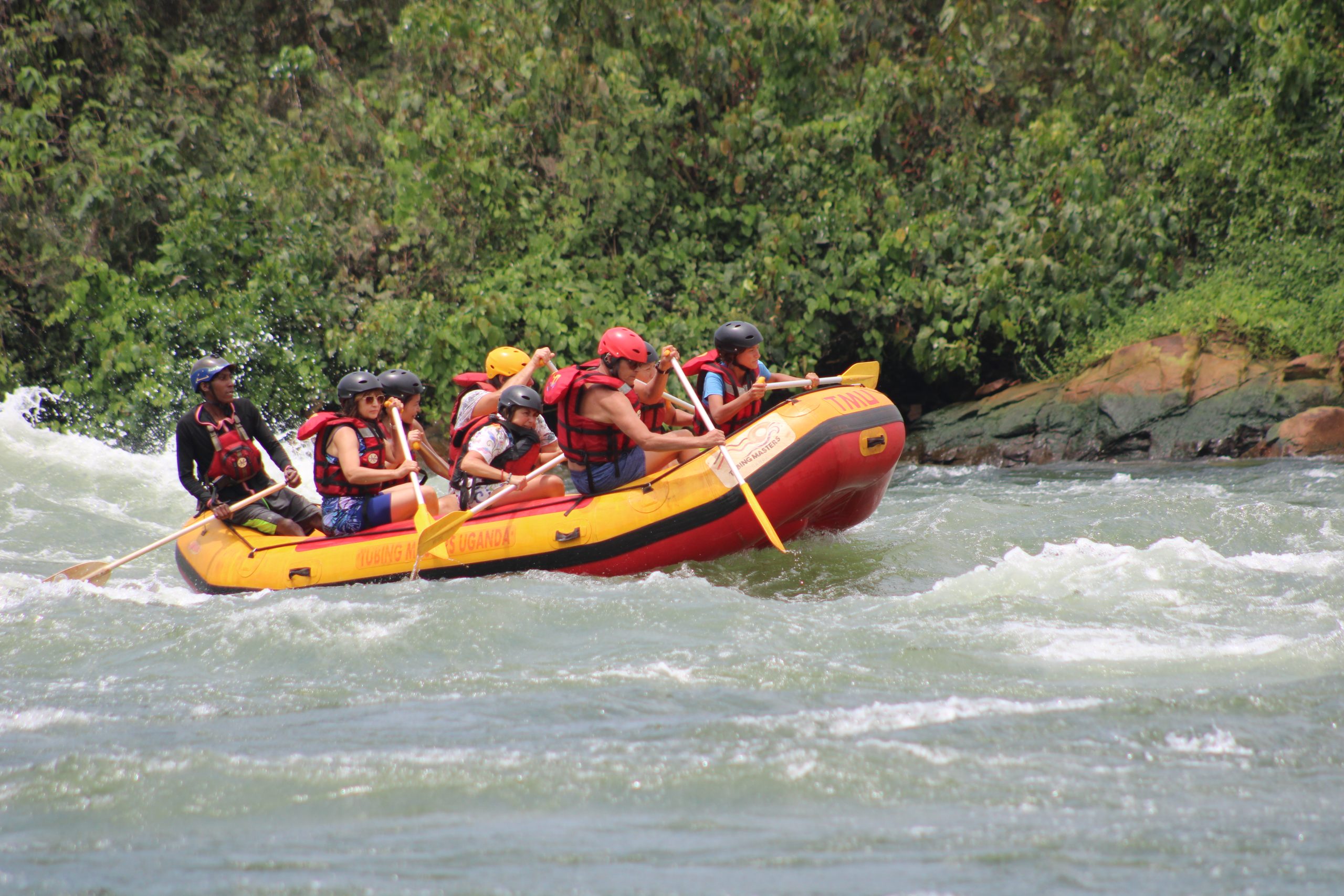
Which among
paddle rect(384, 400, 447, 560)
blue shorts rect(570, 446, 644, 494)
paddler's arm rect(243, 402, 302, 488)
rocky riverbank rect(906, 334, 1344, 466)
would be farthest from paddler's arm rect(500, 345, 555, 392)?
rocky riverbank rect(906, 334, 1344, 466)

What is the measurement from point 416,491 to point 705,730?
2.99m

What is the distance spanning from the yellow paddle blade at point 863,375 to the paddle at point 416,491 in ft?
7.61

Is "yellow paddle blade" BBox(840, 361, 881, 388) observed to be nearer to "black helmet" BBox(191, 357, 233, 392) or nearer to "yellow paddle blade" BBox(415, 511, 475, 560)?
"yellow paddle blade" BBox(415, 511, 475, 560)

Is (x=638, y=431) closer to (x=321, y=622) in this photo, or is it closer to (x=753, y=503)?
(x=753, y=503)

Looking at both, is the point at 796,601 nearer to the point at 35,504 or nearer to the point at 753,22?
the point at 35,504

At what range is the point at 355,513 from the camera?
6.36m

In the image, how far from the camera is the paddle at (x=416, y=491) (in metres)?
5.98

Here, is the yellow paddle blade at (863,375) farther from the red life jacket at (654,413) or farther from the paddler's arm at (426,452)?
the paddler's arm at (426,452)

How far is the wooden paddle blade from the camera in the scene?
6.27 meters

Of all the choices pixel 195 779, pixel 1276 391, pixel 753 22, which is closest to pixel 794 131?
pixel 753 22

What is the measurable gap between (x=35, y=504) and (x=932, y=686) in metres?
7.47

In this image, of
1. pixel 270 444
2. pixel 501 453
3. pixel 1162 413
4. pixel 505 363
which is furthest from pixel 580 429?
pixel 1162 413

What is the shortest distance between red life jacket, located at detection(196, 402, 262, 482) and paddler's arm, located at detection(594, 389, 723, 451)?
2069 millimetres

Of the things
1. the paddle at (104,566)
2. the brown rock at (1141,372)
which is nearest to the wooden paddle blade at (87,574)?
the paddle at (104,566)
